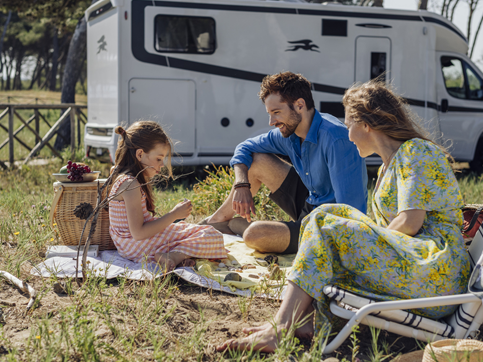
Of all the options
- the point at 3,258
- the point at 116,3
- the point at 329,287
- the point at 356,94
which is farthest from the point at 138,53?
the point at 329,287

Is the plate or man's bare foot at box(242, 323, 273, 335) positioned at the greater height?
the plate

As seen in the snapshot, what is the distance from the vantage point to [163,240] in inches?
126

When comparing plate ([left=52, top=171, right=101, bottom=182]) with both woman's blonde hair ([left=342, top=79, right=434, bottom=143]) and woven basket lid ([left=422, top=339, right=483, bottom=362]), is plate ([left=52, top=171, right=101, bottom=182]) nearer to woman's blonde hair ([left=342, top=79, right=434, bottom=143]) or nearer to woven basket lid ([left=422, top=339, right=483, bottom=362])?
woman's blonde hair ([left=342, top=79, right=434, bottom=143])

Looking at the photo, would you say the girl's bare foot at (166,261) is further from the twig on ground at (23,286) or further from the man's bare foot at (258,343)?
the man's bare foot at (258,343)

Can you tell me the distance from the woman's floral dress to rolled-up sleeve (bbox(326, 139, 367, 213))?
84 centimetres

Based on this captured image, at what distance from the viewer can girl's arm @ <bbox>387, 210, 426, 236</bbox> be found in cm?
210

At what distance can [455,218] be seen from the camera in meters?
2.18

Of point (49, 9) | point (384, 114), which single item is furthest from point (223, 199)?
→ point (49, 9)

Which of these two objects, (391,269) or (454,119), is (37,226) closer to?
(391,269)

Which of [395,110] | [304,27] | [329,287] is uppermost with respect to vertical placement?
[304,27]

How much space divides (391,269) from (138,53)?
5.17 meters

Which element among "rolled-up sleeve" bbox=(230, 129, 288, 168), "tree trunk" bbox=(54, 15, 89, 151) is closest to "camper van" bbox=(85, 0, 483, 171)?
"rolled-up sleeve" bbox=(230, 129, 288, 168)

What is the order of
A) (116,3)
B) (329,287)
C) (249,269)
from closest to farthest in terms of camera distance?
(329,287)
(249,269)
(116,3)

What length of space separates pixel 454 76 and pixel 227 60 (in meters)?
3.60
